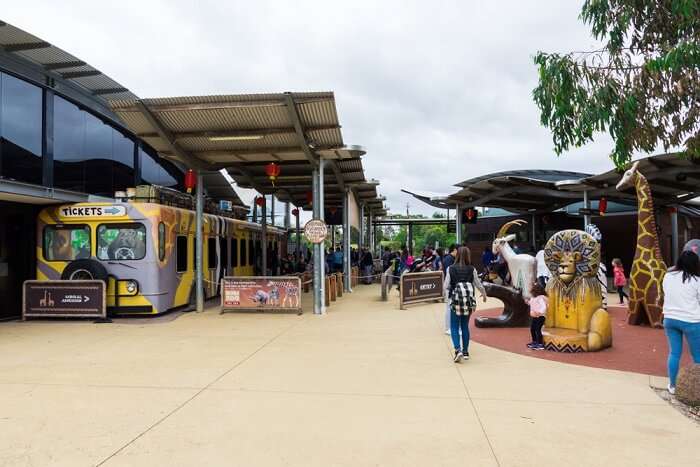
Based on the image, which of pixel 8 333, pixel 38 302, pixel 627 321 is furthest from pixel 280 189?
pixel 627 321

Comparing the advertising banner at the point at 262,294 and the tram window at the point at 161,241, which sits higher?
the tram window at the point at 161,241

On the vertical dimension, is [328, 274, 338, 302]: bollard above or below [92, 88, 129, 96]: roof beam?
below

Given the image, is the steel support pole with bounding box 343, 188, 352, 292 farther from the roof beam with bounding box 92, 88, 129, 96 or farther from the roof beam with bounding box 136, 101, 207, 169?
the roof beam with bounding box 92, 88, 129, 96

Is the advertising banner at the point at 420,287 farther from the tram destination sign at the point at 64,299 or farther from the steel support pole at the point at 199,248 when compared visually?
the tram destination sign at the point at 64,299

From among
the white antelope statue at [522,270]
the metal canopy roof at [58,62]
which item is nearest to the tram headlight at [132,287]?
the metal canopy roof at [58,62]

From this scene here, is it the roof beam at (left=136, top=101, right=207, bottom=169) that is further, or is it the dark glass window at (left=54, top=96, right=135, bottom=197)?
the dark glass window at (left=54, top=96, right=135, bottom=197)

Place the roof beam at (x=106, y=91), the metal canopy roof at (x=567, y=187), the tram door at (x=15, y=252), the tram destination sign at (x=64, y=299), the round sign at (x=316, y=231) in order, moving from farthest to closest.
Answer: the roof beam at (x=106, y=91), the metal canopy roof at (x=567, y=187), the round sign at (x=316, y=231), the tram door at (x=15, y=252), the tram destination sign at (x=64, y=299)

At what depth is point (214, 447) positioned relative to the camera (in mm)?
3814

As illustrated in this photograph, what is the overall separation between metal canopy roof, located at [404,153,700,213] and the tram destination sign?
12.4m

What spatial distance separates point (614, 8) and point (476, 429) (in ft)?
18.6

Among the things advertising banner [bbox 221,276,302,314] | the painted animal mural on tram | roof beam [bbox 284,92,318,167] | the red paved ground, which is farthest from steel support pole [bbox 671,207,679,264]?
the painted animal mural on tram

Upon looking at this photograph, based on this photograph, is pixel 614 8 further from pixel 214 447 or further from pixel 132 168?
pixel 132 168

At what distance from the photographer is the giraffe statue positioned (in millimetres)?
9109

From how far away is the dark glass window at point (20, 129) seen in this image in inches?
438
